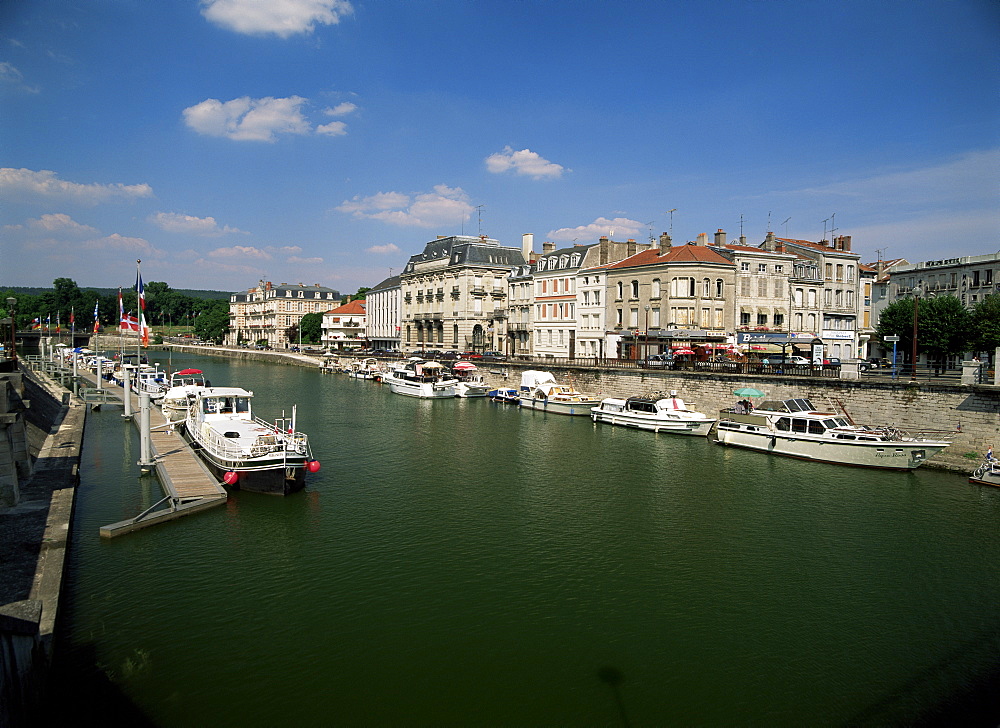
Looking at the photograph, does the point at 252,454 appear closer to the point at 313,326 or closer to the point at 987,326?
the point at 987,326

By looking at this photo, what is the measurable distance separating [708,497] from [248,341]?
5970 inches

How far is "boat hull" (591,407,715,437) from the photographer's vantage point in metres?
37.9

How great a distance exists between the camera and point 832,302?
58.3 m

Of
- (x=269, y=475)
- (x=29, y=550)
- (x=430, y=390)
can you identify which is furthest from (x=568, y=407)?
(x=29, y=550)

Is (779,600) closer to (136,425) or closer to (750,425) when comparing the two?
(750,425)

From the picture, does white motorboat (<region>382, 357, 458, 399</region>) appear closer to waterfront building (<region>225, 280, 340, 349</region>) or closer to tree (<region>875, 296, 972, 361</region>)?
tree (<region>875, 296, 972, 361</region>)

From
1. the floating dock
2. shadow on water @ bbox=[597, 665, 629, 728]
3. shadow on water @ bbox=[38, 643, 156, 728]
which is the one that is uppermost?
the floating dock

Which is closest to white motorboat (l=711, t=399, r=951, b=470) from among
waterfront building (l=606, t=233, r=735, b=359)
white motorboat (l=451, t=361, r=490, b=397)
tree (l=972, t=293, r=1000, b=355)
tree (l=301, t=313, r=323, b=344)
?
tree (l=972, t=293, r=1000, b=355)

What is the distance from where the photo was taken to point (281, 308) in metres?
141

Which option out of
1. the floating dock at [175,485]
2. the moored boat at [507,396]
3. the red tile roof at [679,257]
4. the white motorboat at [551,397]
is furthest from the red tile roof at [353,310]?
the floating dock at [175,485]

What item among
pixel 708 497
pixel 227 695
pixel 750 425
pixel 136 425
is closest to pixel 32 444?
pixel 136 425

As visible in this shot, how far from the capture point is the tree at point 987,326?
41938mm

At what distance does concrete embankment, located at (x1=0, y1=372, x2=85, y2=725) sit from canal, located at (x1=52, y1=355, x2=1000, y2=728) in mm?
787

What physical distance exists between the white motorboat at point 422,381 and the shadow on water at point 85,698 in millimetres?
45570
